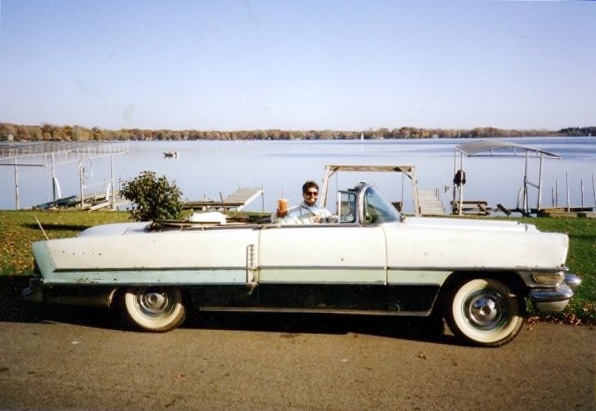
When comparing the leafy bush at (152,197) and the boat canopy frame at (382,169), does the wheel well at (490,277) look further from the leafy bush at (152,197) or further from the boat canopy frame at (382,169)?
the leafy bush at (152,197)

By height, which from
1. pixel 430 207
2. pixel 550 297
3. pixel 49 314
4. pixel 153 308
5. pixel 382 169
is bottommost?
pixel 430 207

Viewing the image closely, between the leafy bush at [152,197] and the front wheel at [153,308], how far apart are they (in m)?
6.17

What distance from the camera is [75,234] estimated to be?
42.0 ft

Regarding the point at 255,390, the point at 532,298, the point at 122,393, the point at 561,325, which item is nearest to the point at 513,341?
the point at 532,298

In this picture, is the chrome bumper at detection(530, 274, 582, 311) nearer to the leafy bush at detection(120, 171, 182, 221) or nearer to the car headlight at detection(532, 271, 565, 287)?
the car headlight at detection(532, 271, 565, 287)

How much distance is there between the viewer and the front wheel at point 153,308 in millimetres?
5824

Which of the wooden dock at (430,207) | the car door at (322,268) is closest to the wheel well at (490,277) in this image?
the car door at (322,268)

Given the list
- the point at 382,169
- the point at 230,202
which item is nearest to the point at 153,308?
the point at 382,169

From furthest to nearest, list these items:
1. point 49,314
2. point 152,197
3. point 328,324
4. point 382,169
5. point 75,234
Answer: point 75,234, point 152,197, point 382,169, point 49,314, point 328,324

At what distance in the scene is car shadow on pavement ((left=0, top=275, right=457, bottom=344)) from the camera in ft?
19.4

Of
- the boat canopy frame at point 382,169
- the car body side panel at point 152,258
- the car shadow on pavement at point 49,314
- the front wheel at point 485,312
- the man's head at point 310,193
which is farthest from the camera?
the boat canopy frame at point 382,169

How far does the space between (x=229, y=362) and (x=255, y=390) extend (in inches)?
27.0

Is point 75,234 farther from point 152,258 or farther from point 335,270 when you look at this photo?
point 335,270

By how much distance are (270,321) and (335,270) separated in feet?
4.40
